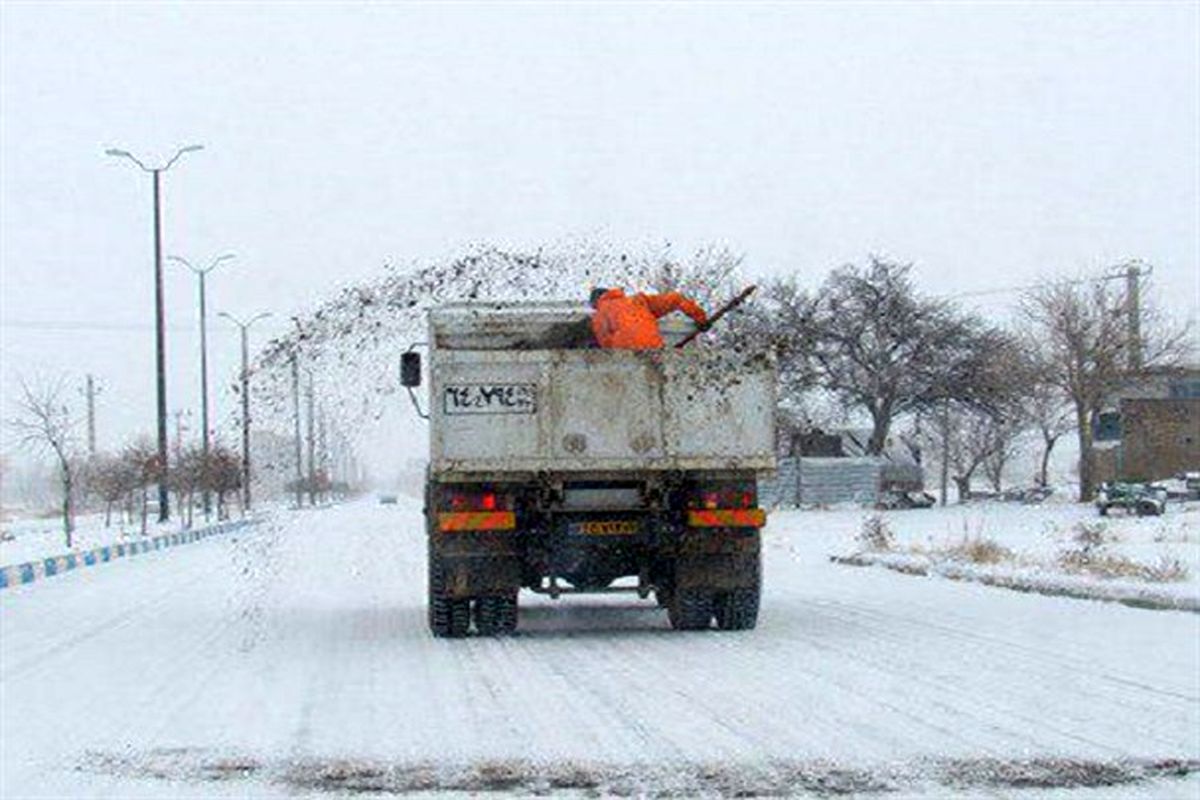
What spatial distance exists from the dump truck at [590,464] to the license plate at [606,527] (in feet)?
0.04

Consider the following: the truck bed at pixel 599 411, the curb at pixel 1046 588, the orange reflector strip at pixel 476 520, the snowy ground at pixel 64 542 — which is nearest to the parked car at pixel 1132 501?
the snowy ground at pixel 64 542

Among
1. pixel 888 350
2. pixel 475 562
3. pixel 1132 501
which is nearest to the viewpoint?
pixel 475 562

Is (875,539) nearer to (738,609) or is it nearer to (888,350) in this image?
(738,609)

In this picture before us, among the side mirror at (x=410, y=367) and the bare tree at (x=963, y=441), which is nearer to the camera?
the side mirror at (x=410, y=367)

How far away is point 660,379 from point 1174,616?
561cm

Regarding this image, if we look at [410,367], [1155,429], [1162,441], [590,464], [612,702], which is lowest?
[612,702]

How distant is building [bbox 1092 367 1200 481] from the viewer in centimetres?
8625

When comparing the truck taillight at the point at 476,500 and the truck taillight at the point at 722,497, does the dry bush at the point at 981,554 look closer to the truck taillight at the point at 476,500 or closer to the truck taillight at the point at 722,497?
the truck taillight at the point at 722,497

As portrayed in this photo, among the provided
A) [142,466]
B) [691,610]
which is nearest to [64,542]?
[142,466]

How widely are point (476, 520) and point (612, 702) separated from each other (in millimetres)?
4702

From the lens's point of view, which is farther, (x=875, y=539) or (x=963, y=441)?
(x=963, y=441)

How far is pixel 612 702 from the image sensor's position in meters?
11.2

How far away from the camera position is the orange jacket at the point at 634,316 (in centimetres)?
1589

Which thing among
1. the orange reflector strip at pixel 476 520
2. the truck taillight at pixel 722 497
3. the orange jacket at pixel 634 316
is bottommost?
the orange reflector strip at pixel 476 520
